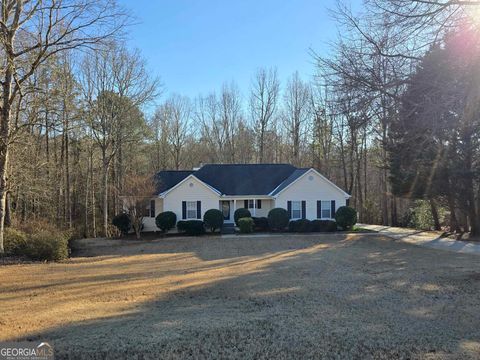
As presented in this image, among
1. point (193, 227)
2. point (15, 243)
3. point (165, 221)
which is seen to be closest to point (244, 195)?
point (193, 227)

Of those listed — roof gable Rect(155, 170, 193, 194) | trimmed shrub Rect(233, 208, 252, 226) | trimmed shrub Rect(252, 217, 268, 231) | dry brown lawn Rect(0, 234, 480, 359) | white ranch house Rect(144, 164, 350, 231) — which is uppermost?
roof gable Rect(155, 170, 193, 194)

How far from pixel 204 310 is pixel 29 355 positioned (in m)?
3.04

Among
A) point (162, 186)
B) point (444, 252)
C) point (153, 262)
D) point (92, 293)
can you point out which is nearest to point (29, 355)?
point (92, 293)

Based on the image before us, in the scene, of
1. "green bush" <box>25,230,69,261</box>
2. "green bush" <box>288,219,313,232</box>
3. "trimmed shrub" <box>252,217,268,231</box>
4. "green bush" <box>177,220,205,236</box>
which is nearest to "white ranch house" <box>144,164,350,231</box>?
"trimmed shrub" <box>252,217,268,231</box>

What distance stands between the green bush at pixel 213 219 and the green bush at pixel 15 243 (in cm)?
1180

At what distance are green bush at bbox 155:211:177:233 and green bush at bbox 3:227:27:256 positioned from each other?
10335mm

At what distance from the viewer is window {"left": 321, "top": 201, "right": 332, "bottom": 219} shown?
28.0m

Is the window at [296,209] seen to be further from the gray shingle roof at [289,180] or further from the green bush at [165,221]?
the green bush at [165,221]

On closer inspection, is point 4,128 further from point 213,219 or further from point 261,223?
point 261,223

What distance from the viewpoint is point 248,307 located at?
7.23m

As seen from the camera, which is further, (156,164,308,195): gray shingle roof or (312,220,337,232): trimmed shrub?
(156,164,308,195): gray shingle roof

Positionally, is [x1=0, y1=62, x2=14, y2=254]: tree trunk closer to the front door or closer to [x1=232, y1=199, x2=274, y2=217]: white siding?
the front door

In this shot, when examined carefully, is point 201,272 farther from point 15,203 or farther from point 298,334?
point 15,203

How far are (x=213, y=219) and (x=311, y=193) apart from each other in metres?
7.38
